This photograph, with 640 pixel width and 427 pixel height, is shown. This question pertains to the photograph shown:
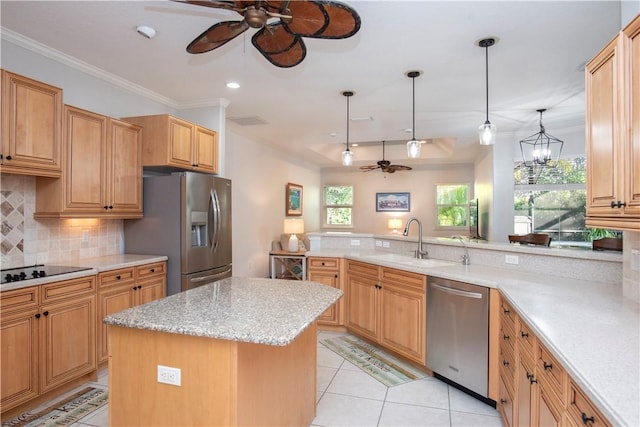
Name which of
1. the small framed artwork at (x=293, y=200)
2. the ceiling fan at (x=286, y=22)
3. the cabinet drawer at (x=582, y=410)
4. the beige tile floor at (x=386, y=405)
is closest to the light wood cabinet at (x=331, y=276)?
the beige tile floor at (x=386, y=405)

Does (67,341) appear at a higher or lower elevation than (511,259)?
lower

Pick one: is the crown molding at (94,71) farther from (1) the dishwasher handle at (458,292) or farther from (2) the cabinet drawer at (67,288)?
(1) the dishwasher handle at (458,292)

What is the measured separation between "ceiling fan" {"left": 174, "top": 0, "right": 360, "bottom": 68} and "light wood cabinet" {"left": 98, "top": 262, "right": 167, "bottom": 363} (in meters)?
2.05

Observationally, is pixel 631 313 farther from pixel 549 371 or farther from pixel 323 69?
pixel 323 69

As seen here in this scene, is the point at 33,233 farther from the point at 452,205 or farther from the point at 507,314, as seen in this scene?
the point at 452,205

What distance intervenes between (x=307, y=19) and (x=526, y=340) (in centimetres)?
188

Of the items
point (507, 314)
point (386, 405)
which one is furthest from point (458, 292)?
point (386, 405)

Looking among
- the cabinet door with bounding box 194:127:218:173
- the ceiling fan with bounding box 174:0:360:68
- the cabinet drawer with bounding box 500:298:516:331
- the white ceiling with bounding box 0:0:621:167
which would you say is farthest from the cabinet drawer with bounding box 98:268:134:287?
the cabinet drawer with bounding box 500:298:516:331

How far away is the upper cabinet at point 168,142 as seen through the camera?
3.60m

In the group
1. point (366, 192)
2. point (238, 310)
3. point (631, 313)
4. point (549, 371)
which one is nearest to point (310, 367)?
point (238, 310)

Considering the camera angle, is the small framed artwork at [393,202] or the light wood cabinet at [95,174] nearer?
the light wood cabinet at [95,174]

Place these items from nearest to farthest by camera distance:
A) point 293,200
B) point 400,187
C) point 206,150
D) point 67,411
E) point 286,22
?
point 286,22 → point 67,411 → point 206,150 → point 293,200 → point 400,187

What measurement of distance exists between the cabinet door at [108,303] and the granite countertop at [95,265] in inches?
7.2

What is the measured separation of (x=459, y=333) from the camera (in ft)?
8.91
